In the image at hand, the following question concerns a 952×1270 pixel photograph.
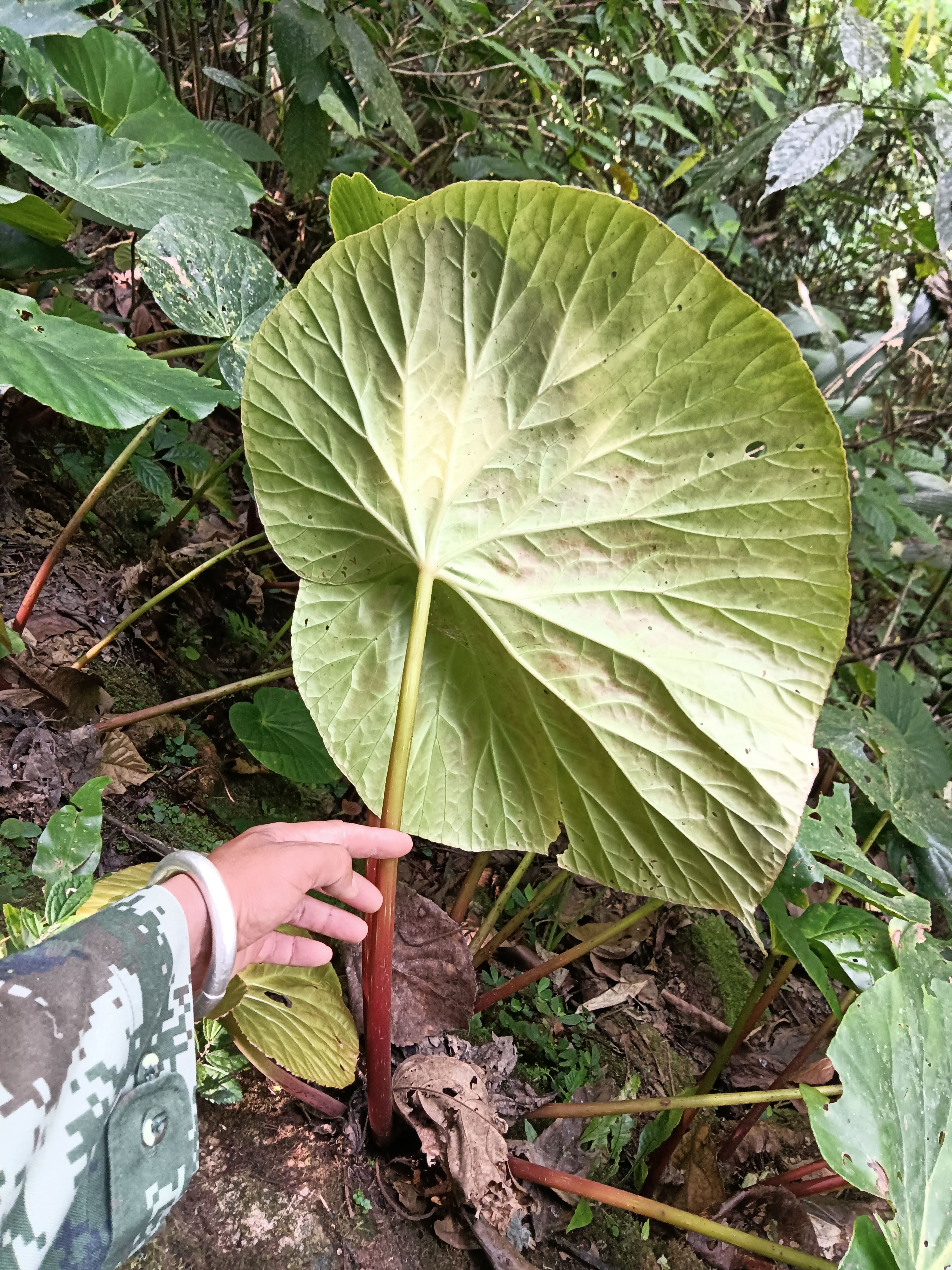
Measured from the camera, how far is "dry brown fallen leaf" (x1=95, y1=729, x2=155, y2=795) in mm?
1012

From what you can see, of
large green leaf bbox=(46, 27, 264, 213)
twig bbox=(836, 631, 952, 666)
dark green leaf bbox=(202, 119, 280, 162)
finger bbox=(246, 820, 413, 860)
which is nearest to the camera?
finger bbox=(246, 820, 413, 860)

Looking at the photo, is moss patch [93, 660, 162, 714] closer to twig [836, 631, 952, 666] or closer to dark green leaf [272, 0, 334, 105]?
dark green leaf [272, 0, 334, 105]

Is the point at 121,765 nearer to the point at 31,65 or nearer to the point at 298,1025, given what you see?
the point at 298,1025

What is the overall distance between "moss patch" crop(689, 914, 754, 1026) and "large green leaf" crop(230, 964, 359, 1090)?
0.80 meters

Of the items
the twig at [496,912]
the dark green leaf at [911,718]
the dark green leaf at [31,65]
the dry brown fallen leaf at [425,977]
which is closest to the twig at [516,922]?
the twig at [496,912]

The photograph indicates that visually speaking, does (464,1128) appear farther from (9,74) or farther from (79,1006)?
(9,74)

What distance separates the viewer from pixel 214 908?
52 centimetres

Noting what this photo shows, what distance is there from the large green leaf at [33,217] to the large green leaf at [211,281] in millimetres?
89

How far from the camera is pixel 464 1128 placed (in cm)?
76

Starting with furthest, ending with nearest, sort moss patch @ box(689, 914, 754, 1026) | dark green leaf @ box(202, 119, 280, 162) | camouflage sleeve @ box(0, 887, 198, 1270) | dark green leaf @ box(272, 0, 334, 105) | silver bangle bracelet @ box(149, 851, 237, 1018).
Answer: dark green leaf @ box(202, 119, 280, 162)
moss patch @ box(689, 914, 754, 1026)
dark green leaf @ box(272, 0, 334, 105)
silver bangle bracelet @ box(149, 851, 237, 1018)
camouflage sleeve @ box(0, 887, 198, 1270)

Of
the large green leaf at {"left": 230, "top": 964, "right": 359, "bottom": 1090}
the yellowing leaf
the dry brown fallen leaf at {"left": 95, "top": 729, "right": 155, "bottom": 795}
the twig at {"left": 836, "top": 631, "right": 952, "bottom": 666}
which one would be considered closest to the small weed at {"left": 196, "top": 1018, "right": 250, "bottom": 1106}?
the large green leaf at {"left": 230, "top": 964, "right": 359, "bottom": 1090}

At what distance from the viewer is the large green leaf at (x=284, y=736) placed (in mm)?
1039

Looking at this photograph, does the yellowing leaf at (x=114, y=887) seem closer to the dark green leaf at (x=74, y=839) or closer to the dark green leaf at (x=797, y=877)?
the dark green leaf at (x=74, y=839)

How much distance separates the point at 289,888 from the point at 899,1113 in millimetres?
630
